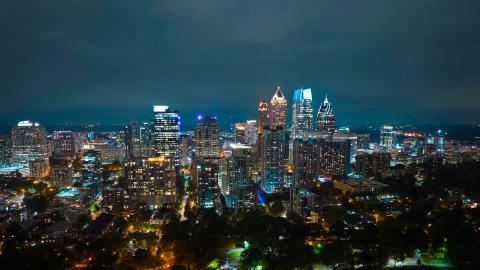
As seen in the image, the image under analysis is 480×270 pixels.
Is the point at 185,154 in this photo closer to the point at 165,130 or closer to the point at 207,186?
the point at 165,130

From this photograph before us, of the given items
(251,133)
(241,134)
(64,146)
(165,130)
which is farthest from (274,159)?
(64,146)

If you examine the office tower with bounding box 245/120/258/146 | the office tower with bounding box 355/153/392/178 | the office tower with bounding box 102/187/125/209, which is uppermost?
the office tower with bounding box 245/120/258/146

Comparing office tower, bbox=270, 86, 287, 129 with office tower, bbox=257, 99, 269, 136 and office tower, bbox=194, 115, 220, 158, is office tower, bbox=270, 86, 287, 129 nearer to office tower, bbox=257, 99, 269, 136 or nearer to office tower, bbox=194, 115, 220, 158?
office tower, bbox=257, 99, 269, 136

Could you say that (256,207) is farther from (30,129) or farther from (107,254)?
(30,129)

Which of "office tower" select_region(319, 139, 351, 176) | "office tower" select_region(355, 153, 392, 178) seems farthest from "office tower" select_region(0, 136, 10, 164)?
"office tower" select_region(355, 153, 392, 178)

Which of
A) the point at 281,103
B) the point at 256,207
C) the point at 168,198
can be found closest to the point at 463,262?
the point at 256,207

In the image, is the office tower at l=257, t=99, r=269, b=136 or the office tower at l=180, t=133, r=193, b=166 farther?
the office tower at l=257, t=99, r=269, b=136

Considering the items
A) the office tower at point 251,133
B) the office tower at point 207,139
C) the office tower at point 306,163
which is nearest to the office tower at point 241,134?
the office tower at point 251,133
